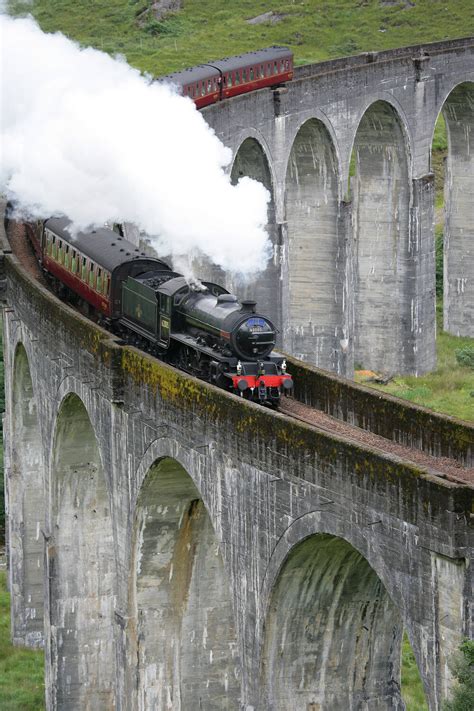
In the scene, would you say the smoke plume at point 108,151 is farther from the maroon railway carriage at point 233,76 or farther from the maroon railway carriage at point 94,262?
the maroon railway carriage at point 233,76

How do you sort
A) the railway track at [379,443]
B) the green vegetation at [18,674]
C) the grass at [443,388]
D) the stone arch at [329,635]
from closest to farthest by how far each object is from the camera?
the railway track at [379,443], the stone arch at [329,635], the green vegetation at [18,674], the grass at [443,388]

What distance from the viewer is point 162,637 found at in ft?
95.4

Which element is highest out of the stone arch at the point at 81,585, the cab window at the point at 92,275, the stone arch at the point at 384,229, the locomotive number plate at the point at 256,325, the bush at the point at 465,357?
the stone arch at the point at 384,229

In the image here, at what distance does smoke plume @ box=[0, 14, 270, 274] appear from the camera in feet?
106

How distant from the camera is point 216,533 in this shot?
80.7ft

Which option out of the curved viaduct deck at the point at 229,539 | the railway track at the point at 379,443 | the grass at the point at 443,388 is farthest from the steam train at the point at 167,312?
the grass at the point at 443,388

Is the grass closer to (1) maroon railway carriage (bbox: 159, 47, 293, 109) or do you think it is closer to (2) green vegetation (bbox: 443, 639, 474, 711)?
(1) maroon railway carriage (bbox: 159, 47, 293, 109)

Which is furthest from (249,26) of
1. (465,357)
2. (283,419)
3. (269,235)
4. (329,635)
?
(283,419)

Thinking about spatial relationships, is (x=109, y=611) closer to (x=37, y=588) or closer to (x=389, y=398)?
(x=37, y=588)

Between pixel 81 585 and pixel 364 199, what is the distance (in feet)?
86.8

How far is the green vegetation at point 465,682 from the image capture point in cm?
1794

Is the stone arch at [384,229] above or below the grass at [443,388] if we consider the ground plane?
above

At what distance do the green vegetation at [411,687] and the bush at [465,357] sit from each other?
2442 cm

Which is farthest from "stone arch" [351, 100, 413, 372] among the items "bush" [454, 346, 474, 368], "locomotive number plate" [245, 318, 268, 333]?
"locomotive number plate" [245, 318, 268, 333]
